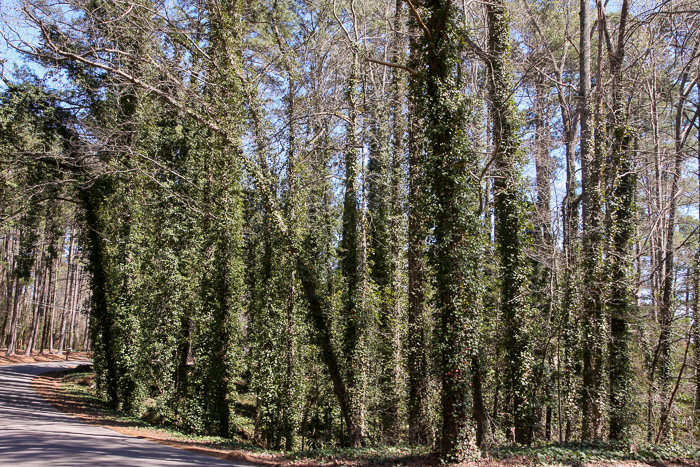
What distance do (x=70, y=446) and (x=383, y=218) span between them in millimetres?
11986

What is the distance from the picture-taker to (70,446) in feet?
29.2

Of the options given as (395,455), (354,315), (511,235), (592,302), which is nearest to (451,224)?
(511,235)

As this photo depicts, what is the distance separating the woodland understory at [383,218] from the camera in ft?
33.0

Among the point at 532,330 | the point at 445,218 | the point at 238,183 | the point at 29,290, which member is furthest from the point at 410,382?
the point at 29,290

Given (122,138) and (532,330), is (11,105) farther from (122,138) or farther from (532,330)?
(532,330)

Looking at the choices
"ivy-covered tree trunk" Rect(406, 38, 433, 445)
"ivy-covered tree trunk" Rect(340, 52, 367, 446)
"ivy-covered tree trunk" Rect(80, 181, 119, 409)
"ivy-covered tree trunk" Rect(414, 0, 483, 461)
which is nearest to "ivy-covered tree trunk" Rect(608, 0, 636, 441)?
"ivy-covered tree trunk" Rect(406, 38, 433, 445)

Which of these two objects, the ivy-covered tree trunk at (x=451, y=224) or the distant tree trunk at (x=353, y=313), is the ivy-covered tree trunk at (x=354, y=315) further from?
the ivy-covered tree trunk at (x=451, y=224)

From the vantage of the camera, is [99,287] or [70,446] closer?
[70,446]

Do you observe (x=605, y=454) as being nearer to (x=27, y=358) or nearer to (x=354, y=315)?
(x=354, y=315)

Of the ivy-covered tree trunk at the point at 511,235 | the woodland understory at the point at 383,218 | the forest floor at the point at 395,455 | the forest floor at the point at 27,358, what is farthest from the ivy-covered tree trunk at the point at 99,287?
the forest floor at the point at 27,358

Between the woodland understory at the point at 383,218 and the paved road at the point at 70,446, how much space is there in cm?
365

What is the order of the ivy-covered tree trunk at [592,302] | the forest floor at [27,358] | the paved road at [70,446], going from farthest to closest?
the forest floor at [27,358] → the ivy-covered tree trunk at [592,302] → the paved road at [70,446]

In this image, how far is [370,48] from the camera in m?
14.9

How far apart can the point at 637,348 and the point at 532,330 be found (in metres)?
5.33
